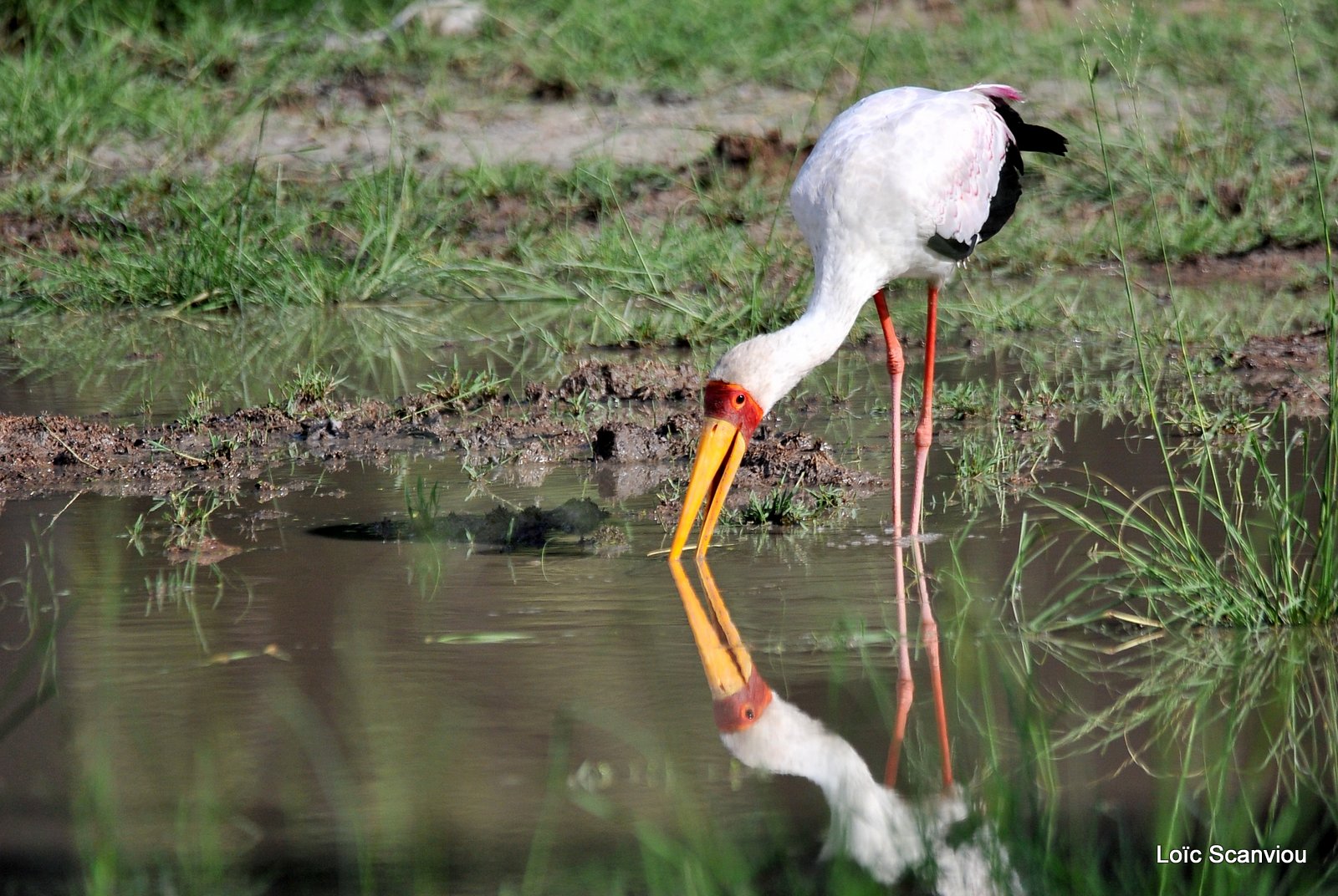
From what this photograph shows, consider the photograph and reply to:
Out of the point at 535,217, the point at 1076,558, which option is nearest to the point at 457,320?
the point at 535,217

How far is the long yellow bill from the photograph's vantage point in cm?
415

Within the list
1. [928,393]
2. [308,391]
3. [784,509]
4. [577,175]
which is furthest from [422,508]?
[577,175]

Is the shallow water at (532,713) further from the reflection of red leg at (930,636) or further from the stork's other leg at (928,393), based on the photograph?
the stork's other leg at (928,393)

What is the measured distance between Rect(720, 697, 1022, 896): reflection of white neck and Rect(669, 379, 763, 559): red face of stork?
3.70 feet

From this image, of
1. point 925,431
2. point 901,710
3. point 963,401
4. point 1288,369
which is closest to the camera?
point 901,710

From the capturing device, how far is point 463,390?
227 inches

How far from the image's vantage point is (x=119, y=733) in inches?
122

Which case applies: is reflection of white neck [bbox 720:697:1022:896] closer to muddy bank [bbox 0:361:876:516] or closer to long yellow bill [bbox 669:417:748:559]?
long yellow bill [bbox 669:417:748:559]

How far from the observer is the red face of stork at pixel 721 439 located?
4266 mm

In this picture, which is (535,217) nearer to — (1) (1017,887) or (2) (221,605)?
(2) (221,605)

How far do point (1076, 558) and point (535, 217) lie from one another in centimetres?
487

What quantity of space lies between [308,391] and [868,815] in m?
3.46
